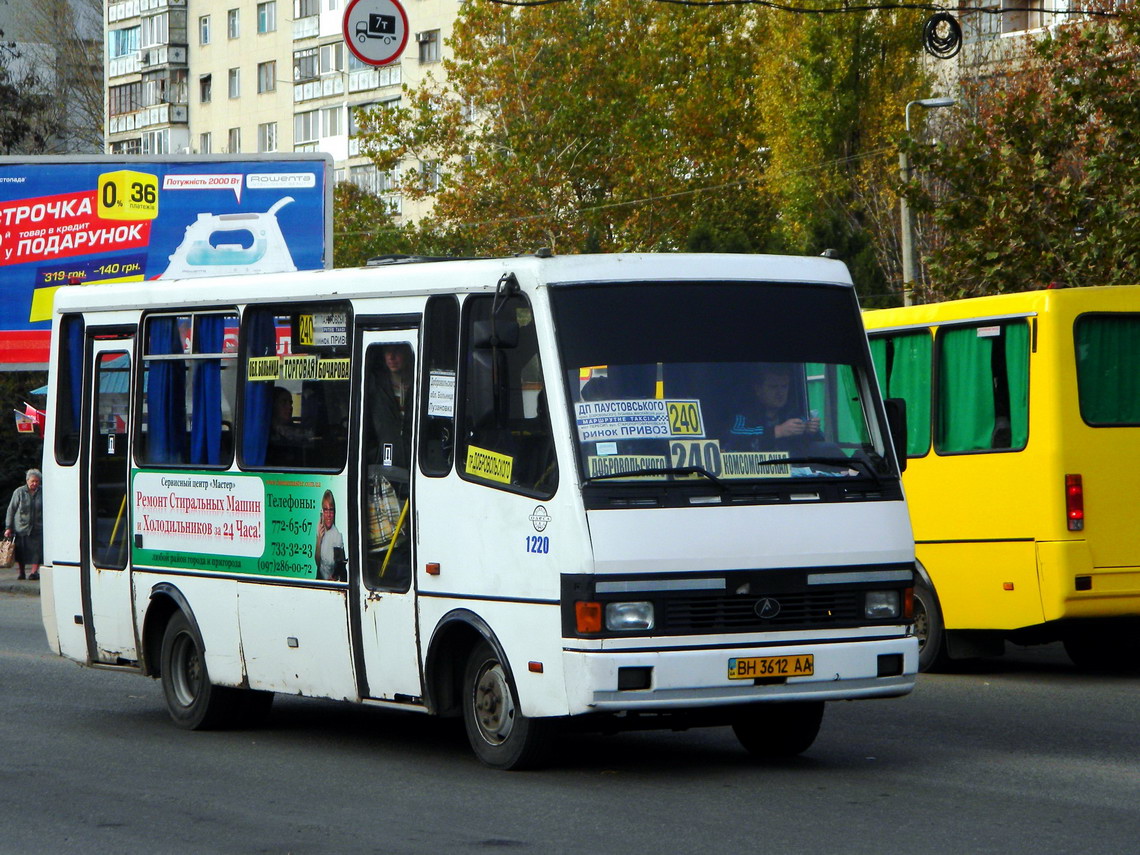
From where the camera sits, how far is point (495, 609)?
367 inches

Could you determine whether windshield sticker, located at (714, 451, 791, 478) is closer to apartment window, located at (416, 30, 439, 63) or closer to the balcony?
apartment window, located at (416, 30, 439, 63)

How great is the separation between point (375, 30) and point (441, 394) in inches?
676

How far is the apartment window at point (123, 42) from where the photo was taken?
86625 millimetres

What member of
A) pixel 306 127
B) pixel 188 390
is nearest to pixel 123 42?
pixel 306 127

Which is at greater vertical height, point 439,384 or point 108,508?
point 439,384

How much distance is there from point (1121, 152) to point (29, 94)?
3062cm

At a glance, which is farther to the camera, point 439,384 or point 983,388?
point 983,388

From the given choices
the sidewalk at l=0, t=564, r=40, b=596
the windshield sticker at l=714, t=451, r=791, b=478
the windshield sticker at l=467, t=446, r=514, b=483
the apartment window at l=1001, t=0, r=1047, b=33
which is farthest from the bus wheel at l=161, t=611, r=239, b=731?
the apartment window at l=1001, t=0, r=1047, b=33

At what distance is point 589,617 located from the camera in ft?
28.8

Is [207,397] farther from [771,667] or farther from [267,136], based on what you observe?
[267,136]

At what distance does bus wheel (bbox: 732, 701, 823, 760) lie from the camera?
993cm

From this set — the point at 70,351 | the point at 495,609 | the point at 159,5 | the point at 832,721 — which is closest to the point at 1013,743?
the point at 832,721

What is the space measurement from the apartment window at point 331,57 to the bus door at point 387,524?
68178 mm

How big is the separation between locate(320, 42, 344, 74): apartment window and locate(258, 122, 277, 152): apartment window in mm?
3927
